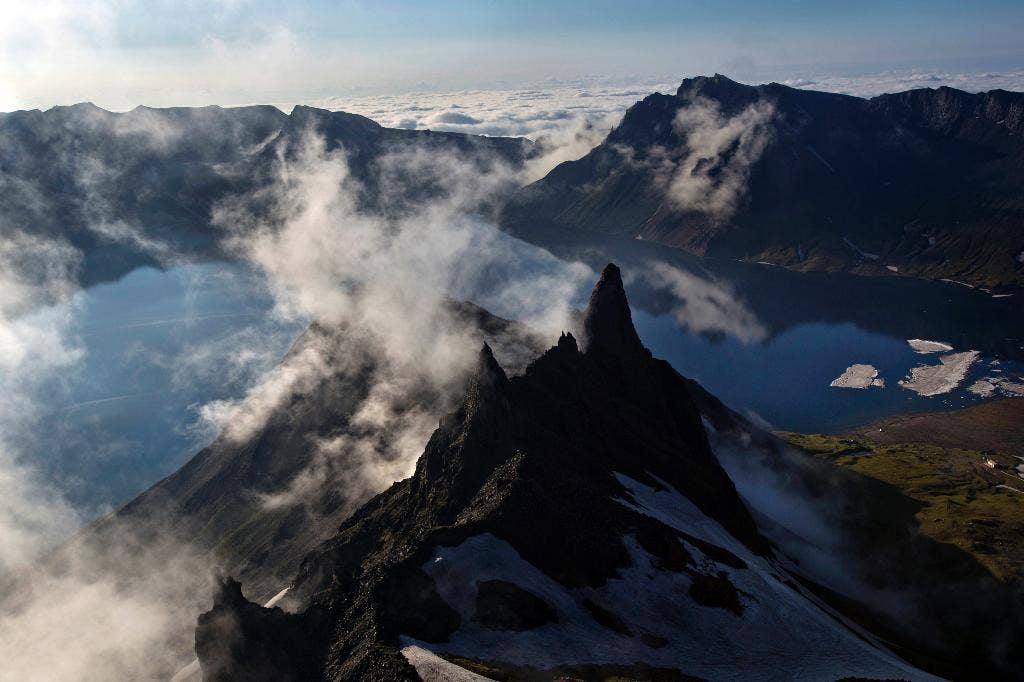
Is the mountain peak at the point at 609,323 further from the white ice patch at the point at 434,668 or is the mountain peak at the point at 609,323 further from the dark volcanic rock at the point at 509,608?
the white ice patch at the point at 434,668

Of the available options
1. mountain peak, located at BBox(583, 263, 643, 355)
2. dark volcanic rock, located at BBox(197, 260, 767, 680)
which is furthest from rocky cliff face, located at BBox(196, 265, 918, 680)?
mountain peak, located at BBox(583, 263, 643, 355)

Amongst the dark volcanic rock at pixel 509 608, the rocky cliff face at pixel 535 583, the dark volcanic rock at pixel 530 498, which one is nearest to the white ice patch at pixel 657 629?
the rocky cliff face at pixel 535 583

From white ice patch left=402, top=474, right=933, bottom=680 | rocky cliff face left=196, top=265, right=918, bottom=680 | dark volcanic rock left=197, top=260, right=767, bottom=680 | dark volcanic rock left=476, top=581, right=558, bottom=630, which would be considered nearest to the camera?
white ice patch left=402, top=474, right=933, bottom=680

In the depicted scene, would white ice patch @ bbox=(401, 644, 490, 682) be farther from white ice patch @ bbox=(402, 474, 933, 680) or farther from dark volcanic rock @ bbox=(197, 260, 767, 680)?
white ice patch @ bbox=(402, 474, 933, 680)

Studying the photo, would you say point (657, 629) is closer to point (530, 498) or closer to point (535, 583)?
point (535, 583)

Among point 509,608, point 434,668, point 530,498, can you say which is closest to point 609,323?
point 530,498

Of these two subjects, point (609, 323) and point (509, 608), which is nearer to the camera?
point (509, 608)

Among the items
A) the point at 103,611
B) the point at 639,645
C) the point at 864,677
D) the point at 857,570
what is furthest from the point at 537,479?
the point at 103,611
